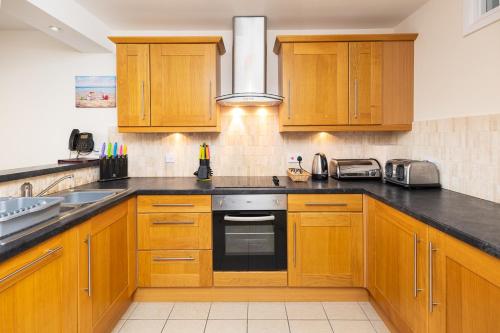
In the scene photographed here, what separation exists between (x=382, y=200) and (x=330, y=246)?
2.06 ft

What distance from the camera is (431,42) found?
107 inches

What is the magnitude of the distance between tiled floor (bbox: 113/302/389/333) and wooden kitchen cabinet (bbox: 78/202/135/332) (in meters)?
0.19

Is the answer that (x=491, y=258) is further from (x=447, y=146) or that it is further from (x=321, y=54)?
(x=321, y=54)

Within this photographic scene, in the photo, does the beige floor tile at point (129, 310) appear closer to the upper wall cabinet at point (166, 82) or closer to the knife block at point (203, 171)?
the knife block at point (203, 171)

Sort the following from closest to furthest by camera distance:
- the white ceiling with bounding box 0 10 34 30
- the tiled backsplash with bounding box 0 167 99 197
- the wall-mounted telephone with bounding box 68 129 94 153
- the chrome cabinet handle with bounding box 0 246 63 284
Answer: the chrome cabinet handle with bounding box 0 246 63 284 → the tiled backsplash with bounding box 0 167 99 197 → the white ceiling with bounding box 0 10 34 30 → the wall-mounted telephone with bounding box 68 129 94 153

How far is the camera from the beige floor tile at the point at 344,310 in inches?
98.0

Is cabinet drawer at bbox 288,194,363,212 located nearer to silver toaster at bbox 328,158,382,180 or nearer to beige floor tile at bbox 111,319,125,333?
silver toaster at bbox 328,158,382,180

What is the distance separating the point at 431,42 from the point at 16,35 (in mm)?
3834

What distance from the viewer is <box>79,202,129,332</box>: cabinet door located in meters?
1.84

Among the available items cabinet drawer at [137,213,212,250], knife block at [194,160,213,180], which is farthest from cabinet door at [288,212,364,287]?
knife block at [194,160,213,180]

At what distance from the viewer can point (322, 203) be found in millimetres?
2680

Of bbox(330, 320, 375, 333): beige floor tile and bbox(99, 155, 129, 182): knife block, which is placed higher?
bbox(99, 155, 129, 182): knife block

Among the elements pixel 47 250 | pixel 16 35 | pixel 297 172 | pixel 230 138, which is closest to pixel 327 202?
pixel 297 172

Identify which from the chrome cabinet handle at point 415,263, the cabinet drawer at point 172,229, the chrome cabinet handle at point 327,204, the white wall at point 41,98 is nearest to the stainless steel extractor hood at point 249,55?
the chrome cabinet handle at point 327,204
